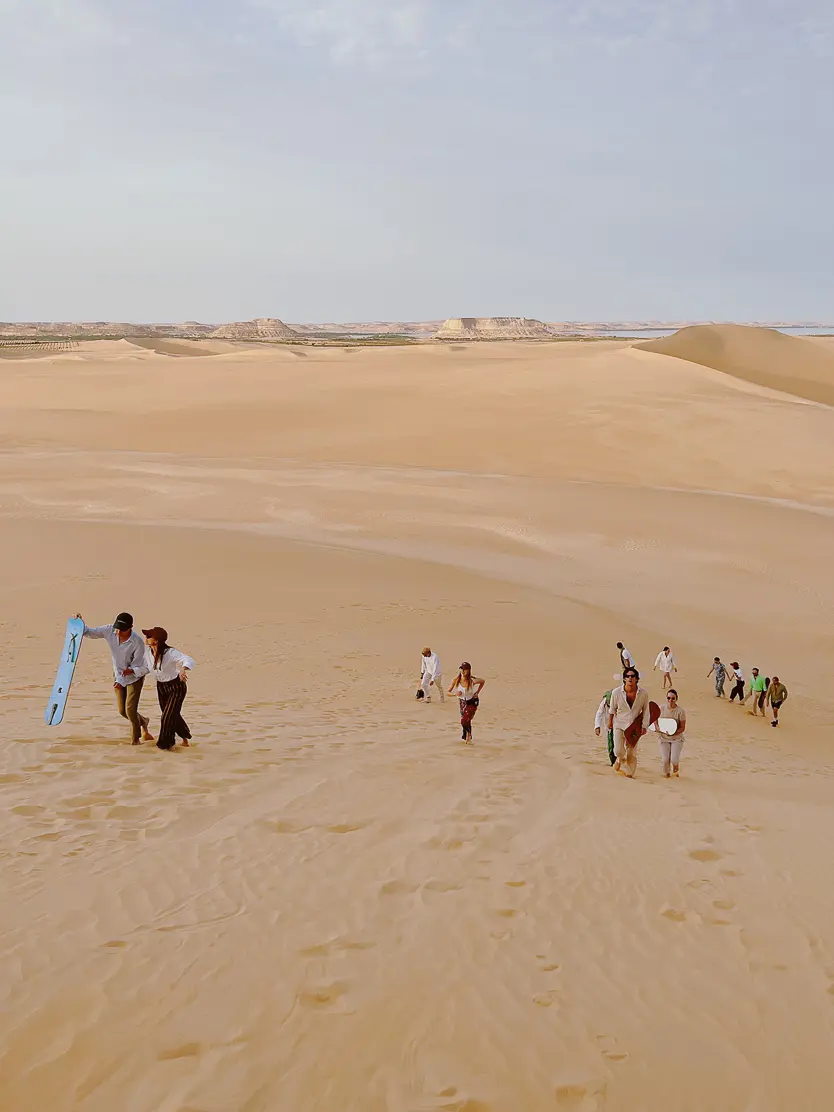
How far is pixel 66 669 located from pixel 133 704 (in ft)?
2.29

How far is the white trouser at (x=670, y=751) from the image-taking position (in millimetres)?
9062

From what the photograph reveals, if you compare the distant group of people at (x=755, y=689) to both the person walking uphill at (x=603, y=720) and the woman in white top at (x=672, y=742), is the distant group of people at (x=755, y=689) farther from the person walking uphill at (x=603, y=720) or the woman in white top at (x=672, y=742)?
the person walking uphill at (x=603, y=720)

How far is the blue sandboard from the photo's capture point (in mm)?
8172

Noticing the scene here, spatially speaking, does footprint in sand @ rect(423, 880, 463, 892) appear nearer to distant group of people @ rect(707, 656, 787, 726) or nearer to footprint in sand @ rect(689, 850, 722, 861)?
A: footprint in sand @ rect(689, 850, 722, 861)

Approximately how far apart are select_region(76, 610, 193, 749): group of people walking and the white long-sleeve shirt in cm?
407

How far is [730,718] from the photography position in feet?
43.1

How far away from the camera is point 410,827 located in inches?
265

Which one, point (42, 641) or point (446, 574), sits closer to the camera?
point (42, 641)

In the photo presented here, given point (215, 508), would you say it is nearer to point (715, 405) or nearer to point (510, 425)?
point (510, 425)

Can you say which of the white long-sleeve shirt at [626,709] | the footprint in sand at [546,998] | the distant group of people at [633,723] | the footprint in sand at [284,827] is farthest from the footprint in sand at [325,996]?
the white long-sleeve shirt at [626,709]

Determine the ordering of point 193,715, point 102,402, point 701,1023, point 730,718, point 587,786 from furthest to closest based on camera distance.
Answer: point 102,402
point 730,718
point 193,715
point 587,786
point 701,1023

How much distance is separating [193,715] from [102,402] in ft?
116

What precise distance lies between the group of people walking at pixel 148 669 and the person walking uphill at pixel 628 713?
4.09m

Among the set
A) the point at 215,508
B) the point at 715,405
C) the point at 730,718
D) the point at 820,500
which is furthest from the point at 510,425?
the point at 730,718
